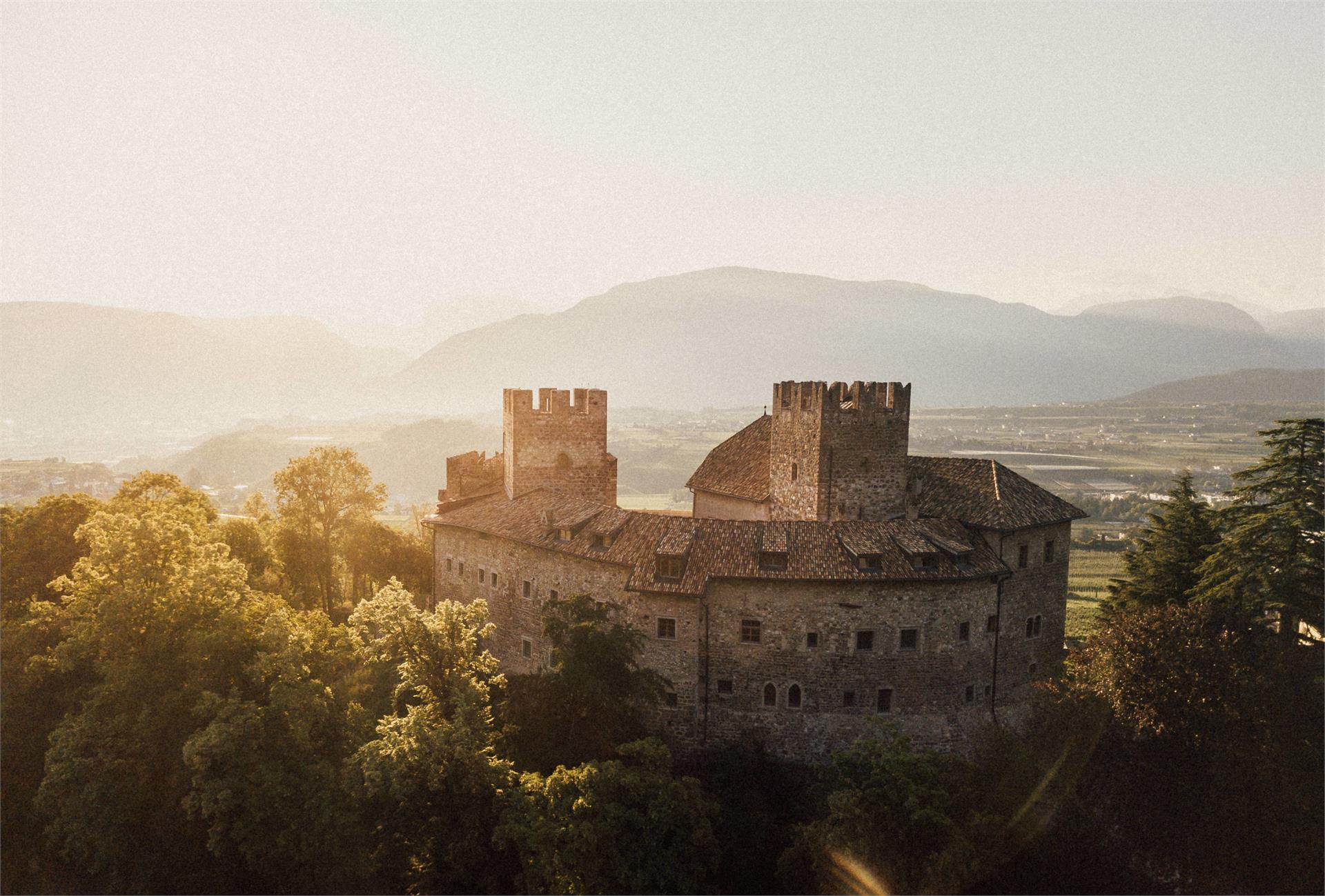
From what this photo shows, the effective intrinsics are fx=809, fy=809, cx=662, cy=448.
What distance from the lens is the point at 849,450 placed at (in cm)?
3619

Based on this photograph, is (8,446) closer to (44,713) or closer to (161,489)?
(161,489)

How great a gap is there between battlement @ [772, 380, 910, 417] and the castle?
0.10 metres

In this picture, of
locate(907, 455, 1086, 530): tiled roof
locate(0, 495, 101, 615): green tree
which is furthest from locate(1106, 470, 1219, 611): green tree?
locate(0, 495, 101, 615): green tree

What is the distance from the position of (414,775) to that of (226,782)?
6523 mm

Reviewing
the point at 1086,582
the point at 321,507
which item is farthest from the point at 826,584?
the point at 1086,582

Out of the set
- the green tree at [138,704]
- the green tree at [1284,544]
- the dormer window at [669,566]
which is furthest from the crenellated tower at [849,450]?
the green tree at [138,704]

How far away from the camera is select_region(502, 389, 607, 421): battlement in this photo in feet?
145

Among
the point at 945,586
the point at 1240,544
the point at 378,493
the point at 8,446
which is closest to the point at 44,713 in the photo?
the point at 378,493

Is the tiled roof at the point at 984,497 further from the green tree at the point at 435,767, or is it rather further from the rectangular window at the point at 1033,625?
the green tree at the point at 435,767

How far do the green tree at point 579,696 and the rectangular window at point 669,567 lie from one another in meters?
3.10

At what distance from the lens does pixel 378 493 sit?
182 feet

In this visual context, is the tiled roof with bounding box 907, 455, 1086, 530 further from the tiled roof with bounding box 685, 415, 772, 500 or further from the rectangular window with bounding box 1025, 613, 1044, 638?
the tiled roof with bounding box 685, 415, 772, 500

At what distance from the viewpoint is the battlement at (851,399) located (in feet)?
117

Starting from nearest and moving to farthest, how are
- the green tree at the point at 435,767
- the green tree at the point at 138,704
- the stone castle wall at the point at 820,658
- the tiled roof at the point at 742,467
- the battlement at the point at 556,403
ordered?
1. the green tree at the point at 435,767
2. the green tree at the point at 138,704
3. the stone castle wall at the point at 820,658
4. the tiled roof at the point at 742,467
5. the battlement at the point at 556,403
